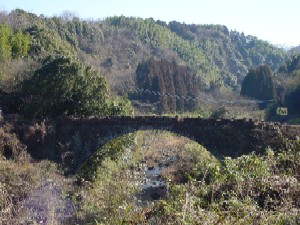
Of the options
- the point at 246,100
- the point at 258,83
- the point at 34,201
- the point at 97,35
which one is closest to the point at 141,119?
the point at 34,201

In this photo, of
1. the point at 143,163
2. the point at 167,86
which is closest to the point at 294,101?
the point at 167,86

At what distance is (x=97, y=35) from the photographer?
8581cm

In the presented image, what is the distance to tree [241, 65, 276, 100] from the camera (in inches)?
2280

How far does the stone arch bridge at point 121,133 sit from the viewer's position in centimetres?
2380

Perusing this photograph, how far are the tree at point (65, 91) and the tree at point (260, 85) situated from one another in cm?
3325

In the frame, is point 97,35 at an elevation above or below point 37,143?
above

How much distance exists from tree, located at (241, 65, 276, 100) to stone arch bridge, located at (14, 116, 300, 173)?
3400 centimetres

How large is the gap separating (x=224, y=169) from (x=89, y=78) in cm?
2187

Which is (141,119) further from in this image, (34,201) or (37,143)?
(34,201)

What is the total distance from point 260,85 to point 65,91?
120ft

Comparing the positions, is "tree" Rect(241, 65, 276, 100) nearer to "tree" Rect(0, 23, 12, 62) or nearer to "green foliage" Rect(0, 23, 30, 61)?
"green foliage" Rect(0, 23, 30, 61)

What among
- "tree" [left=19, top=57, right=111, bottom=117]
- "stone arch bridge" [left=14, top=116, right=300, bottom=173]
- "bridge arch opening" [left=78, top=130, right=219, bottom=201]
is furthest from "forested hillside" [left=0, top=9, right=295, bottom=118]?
"bridge arch opening" [left=78, top=130, right=219, bottom=201]

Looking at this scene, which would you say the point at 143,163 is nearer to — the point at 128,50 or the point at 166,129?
the point at 166,129

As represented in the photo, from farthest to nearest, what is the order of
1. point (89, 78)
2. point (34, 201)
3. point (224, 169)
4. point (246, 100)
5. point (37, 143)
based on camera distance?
point (246, 100) → point (89, 78) → point (37, 143) → point (34, 201) → point (224, 169)
